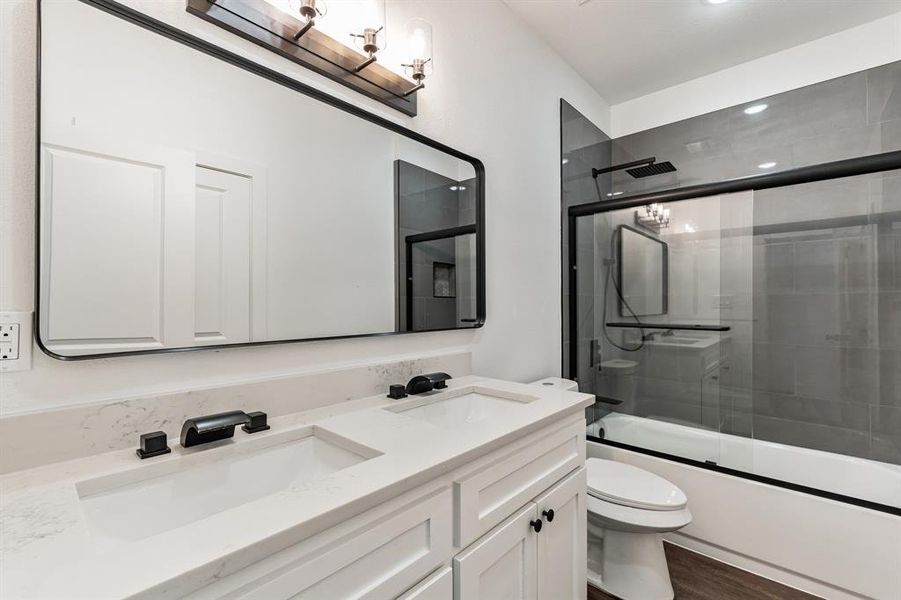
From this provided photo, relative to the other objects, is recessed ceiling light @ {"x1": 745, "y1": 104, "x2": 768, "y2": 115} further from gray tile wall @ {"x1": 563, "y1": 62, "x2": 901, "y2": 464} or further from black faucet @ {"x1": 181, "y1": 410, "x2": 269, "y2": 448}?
black faucet @ {"x1": 181, "y1": 410, "x2": 269, "y2": 448}

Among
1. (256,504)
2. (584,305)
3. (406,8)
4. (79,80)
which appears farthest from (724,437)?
(79,80)

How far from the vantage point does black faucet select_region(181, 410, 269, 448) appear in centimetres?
84

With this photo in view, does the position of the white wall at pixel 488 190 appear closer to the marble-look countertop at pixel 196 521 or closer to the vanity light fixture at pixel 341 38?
the vanity light fixture at pixel 341 38

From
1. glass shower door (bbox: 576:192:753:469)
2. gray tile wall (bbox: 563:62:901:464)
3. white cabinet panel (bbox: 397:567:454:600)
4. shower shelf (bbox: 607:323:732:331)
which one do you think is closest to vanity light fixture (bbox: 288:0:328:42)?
white cabinet panel (bbox: 397:567:454:600)

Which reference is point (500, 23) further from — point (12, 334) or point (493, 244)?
point (12, 334)

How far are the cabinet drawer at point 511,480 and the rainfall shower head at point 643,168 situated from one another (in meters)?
2.02

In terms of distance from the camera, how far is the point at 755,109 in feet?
8.05

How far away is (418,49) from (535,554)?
5.28ft

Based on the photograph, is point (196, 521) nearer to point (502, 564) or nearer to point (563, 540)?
point (502, 564)

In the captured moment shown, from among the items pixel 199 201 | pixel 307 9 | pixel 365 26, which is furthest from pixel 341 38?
pixel 199 201

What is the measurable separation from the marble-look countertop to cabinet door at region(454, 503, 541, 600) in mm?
214

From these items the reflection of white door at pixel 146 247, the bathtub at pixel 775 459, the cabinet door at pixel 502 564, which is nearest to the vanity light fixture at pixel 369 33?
the reflection of white door at pixel 146 247

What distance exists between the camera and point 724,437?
86.0 inches

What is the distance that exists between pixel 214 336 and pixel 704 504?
2.22 m
